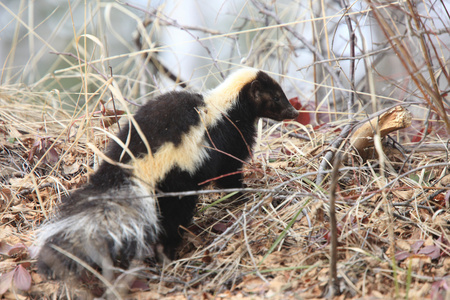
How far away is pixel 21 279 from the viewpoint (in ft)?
8.79

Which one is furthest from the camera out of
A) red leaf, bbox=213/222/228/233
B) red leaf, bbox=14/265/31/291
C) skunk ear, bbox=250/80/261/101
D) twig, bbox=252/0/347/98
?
twig, bbox=252/0/347/98

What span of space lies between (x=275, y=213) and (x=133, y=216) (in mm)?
1118

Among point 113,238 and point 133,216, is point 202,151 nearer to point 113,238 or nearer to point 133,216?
point 133,216

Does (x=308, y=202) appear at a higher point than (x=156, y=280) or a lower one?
higher

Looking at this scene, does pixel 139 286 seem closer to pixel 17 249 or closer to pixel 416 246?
pixel 17 249

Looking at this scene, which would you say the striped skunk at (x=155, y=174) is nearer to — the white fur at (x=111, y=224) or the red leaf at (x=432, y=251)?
the white fur at (x=111, y=224)

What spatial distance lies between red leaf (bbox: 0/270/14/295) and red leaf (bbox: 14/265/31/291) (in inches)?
1.3

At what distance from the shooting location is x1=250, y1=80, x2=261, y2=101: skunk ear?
3.90m

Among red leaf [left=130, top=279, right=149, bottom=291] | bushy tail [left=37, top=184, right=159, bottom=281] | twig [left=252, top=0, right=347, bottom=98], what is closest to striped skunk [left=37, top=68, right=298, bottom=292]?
bushy tail [left=37, top=184, right=159, bottom=281]

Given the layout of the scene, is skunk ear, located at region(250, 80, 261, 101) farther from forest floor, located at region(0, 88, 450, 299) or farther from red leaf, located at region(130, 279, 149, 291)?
red leaf, located at region(130, 279, 149, 291)

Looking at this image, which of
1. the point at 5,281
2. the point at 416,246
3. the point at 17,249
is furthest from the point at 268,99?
the point at 5,281

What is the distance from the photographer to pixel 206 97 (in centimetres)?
371

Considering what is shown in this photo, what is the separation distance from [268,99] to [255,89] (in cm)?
18

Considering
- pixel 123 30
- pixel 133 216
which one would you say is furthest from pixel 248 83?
pixel 123 30
